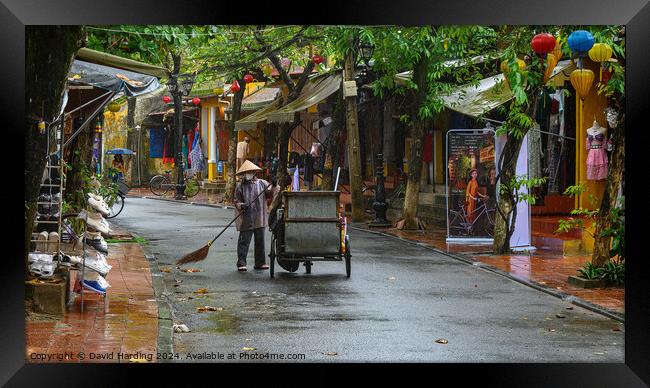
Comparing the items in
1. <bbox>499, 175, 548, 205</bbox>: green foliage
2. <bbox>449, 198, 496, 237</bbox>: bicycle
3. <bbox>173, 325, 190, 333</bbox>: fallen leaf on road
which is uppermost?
<bbox>499, 175, 548, 205</bbox>: green foliage

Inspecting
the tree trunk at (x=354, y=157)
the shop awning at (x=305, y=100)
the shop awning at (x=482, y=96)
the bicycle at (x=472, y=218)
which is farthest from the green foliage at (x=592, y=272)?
the shop awning at (x=305, y=100)

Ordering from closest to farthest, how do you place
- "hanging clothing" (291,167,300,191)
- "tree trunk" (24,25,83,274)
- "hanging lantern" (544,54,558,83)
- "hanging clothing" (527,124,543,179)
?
"tree trunk" (24,25,83,274) → "hanging lantern" (544,54,558,83) → "hanging clothing" (527,124,543,179) → "hanging clothing" (291,167,300,191)

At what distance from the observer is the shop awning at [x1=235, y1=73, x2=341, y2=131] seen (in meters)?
20.7

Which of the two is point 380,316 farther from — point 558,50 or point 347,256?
point 558,50

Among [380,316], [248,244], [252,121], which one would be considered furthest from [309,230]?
[252,121]

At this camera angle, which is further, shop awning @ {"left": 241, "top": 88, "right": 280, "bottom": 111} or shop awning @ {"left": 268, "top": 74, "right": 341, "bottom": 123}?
shop awning @ {"left": 241, "top": 88, "right": 280, "bottom": 111}

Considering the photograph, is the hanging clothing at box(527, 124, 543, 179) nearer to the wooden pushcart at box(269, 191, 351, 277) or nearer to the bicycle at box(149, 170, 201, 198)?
the wooden pushcart at box(269, 191, 351, 277)

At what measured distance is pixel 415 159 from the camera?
18.4 metres

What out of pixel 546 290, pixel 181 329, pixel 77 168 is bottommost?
pixel 181 329

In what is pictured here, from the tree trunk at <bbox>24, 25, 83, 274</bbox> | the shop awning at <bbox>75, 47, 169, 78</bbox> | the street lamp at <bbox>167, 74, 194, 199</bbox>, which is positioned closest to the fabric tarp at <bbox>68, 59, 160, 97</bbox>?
the shop awning at <bbox>75, 47, 169, 78</bbox>

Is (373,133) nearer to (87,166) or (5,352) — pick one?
(87,166)

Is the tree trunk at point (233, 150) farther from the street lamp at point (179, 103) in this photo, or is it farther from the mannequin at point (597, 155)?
the mannequin at point (597, 155)
